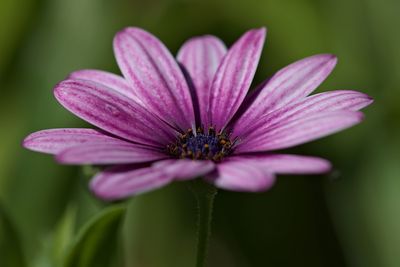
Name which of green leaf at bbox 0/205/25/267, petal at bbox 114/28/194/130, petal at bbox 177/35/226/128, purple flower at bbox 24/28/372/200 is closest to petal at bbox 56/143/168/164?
purple flower at bbox 24/28/372/200

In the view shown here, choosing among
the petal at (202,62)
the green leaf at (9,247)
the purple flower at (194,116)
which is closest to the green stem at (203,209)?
the purple flower at (194,116)

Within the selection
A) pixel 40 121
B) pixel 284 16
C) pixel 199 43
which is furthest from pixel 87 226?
pixel 284 16

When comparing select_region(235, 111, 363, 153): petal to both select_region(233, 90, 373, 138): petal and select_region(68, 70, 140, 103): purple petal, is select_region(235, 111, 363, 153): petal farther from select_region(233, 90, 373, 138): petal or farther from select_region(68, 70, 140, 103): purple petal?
select_region(68, 70, 140, 103): purple petal

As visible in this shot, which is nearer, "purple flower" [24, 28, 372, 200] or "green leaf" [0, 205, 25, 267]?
"purple flower" [24, 28, 372, 200]

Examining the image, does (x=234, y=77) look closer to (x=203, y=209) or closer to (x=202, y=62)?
(x=202, y=62)

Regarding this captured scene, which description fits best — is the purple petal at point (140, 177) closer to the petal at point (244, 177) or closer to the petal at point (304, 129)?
the petal at point (244, 177)

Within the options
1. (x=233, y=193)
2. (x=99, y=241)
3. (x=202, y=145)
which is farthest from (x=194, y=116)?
(x=233, y=193)
